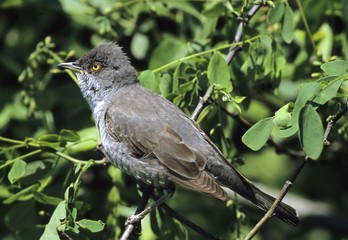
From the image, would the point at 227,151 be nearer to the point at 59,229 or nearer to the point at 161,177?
the point at 161,177

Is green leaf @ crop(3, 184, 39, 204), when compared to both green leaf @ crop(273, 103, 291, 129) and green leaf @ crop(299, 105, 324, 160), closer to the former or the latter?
green leaf @ crop(273, 103, 291, 129)

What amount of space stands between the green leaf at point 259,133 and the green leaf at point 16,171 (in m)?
1.33

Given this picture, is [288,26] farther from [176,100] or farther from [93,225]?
[93,225]

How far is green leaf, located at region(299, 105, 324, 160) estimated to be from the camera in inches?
136

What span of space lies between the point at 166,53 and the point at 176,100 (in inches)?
27.1

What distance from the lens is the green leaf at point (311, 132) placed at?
3.45 m

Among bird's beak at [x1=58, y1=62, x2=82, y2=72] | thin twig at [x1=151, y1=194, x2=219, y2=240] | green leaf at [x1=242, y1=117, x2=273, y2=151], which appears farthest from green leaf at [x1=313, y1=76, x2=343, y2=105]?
bird's beak at [x1=58, y1=62, x2=82, y2=72]

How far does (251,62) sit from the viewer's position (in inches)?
187

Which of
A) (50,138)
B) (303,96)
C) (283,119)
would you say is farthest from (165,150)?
(303,96)

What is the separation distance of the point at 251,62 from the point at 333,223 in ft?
7.64

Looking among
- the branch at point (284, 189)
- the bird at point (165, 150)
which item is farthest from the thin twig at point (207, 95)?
the branch at point (284, 189)

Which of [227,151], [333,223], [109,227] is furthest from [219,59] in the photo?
[333,223]

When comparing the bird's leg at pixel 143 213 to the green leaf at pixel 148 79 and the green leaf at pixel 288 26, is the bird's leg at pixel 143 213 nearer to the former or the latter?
the green leaf at pixel 148 79

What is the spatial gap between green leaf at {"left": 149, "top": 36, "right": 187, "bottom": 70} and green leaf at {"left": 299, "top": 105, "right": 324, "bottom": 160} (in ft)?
5.72
